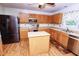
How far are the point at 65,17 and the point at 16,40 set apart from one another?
2.31 metres

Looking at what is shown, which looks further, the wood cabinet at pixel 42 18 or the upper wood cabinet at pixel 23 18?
the wood cabinet at pixel 42 18

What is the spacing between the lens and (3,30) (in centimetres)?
250

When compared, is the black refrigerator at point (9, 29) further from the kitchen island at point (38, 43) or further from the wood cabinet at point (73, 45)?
the wood cabinet at point (73, 45)

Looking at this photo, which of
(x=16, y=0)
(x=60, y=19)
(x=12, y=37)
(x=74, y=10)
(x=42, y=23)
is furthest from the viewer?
(x=42, y=23)

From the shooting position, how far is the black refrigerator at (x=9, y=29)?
2.49m

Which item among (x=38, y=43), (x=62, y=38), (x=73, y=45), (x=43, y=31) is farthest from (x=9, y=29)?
(x=73, y=45)

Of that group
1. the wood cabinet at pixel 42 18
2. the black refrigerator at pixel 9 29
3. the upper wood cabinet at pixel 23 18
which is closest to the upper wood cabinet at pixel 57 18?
the wood cabinet at pixel 42 18

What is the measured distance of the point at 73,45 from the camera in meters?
1.87

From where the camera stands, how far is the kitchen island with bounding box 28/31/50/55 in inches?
67.2

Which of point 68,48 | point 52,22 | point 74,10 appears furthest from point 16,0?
point 52,22

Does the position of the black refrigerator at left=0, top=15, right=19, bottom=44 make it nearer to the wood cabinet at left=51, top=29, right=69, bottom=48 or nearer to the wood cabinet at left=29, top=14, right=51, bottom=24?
the wood cabinet at left=29, top=14, right=51, bottom=24

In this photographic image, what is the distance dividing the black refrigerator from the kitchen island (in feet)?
3.95

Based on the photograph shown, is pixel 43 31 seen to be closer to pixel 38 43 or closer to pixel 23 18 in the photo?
pixel 38 43

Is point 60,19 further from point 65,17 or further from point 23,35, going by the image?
point 23,35
